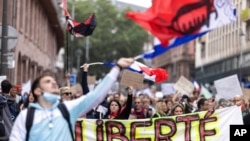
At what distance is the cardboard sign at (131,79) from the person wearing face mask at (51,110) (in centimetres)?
773

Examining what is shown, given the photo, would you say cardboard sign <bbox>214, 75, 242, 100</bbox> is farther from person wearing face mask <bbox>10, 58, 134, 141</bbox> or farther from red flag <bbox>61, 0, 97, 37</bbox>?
person wearing face mask <bbox>10, 58, 134, 141</bbox>

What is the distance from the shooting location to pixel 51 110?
700 cm

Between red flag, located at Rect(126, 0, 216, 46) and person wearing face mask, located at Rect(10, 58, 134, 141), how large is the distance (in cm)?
77

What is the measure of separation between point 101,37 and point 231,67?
20.8 m

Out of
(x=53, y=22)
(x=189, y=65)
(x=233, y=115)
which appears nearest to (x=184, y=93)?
(x=233, y=115)

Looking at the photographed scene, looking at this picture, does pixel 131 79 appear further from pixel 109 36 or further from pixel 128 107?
pixel 109 36

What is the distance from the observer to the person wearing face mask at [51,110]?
6.95m

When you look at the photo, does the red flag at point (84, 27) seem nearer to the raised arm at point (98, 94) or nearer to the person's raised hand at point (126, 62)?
the raised arm at point (98, 94)

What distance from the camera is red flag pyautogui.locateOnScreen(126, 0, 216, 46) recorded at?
7508mm

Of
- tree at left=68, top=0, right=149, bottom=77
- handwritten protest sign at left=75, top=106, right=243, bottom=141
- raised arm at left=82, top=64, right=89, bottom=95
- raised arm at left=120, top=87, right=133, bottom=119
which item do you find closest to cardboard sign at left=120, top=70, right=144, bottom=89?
handwritten protest sign at left=75, top=106, right=243, bottom=141

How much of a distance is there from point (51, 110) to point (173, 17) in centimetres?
152

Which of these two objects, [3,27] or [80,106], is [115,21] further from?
[80,106]

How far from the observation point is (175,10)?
25.2 feet

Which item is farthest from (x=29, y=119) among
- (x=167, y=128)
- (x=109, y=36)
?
(x=109, y=36)
